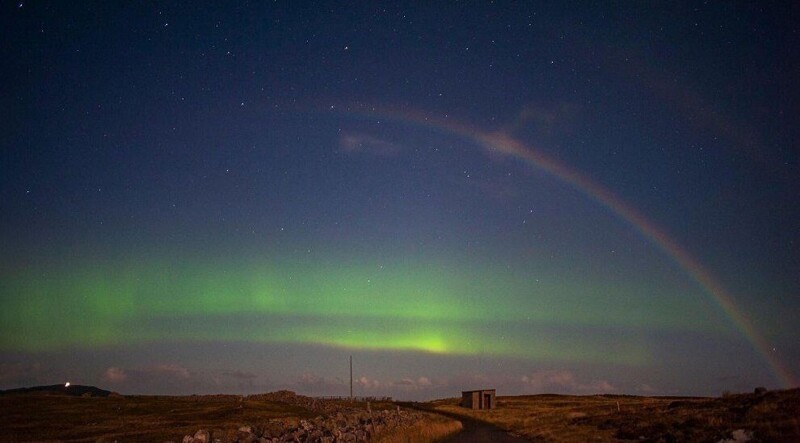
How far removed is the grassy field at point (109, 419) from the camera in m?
32.6

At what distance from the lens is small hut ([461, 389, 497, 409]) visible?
313 feet

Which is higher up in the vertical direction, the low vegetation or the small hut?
the low vegetation

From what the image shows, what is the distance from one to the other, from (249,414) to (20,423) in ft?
52.0

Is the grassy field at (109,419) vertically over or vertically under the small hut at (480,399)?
over

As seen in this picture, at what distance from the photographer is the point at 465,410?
90500 mm

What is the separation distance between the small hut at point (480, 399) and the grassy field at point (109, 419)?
45.4 metres

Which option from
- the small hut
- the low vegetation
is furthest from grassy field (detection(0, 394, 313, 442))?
the small hut

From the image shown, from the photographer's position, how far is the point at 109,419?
1651 inches

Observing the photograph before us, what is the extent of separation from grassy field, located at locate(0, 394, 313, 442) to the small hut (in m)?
45.4

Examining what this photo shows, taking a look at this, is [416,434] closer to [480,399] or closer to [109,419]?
[109,419]

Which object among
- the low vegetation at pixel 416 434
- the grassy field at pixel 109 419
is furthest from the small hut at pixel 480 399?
the low vegetation at pixel 416 434

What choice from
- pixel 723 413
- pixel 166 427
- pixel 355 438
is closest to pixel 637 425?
pixel 723 413

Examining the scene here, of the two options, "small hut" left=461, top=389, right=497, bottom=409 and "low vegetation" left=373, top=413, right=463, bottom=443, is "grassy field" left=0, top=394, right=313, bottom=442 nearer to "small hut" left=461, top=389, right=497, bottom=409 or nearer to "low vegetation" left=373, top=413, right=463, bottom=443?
"low vegetation" left=373, top=413, right=463, bottom=443

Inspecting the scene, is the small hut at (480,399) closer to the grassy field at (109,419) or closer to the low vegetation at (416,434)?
the grassy field at (109,419)
